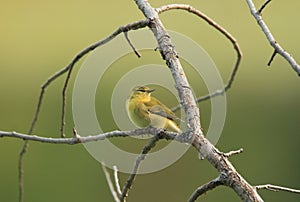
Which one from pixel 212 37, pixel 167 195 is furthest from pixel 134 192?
→ pixel 212 37

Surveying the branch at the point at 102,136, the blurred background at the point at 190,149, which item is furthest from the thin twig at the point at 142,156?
the blurred background at the point at 190,149

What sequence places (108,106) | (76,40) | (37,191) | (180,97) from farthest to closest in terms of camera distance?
(76,40), (37,191), (108,106), (180,97)

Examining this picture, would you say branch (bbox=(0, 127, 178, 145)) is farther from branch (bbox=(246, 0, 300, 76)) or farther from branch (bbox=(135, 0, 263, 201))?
branch (bbox=(246, 0, 300, 76))

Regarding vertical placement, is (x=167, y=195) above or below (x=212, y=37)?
below

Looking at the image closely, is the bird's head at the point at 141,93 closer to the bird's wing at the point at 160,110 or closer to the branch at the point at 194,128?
the bird's wing at the point at 160,110

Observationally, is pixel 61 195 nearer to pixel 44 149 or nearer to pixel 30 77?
pixel 44 149

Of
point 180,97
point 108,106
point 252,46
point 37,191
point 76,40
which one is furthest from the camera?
point 76,40

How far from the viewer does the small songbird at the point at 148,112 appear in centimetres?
137

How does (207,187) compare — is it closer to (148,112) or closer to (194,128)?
(194,128)

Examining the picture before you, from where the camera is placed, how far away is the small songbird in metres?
1.37

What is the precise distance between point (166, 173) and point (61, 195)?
19.9 inches

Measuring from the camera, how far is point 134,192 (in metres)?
3.82

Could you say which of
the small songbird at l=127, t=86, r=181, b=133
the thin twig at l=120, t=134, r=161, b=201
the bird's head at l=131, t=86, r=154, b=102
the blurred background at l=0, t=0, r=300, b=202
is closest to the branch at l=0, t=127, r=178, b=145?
the thin twig at l=120, t=134, r=161, b=201

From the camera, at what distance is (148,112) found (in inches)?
57.3
